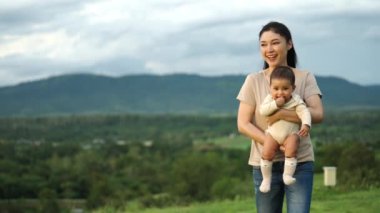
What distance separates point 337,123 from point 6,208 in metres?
95.7

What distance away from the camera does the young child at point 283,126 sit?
464 cm

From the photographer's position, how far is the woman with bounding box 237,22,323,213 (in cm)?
476

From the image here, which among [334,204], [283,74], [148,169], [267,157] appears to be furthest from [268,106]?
[148,169]

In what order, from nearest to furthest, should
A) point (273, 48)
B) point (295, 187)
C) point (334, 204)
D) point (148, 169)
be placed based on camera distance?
1. point (295, 187)
2. point (273, 48)
3. point (334, 204)
4. point (148, 169)

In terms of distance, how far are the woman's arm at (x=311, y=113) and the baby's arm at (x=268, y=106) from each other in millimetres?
35

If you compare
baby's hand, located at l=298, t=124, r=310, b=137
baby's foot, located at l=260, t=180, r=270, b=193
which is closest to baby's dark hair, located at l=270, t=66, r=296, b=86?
baby's hand, located at l=298, t=124, r=310, b=137

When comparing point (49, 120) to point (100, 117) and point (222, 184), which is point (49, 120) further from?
point (222, 184)

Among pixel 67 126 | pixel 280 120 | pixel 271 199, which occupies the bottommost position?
pixel 67 126

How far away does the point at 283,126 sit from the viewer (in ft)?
15.5

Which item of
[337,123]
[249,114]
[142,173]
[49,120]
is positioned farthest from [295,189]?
[49,120]

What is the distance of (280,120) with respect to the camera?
15.6 feet

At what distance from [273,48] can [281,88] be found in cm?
33

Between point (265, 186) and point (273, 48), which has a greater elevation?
point (273, 48)

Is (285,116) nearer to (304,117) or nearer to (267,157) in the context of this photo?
(304,117)
